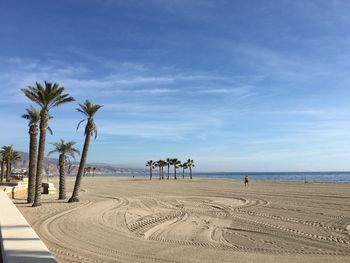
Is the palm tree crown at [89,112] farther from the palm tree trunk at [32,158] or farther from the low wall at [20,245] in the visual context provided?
the low wall at [20,245]

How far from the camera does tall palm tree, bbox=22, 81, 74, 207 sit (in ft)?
74.0

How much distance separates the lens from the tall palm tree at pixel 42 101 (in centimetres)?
2255

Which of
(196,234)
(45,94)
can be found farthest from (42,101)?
(196,234)

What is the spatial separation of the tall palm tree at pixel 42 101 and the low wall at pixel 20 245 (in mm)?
14989

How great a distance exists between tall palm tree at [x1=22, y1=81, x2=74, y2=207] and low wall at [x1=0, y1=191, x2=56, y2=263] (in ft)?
49.2

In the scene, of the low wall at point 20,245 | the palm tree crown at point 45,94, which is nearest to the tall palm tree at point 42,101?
the palm tree crown at point 45,94

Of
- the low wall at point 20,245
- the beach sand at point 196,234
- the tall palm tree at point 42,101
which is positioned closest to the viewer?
the low wall at point 20,245

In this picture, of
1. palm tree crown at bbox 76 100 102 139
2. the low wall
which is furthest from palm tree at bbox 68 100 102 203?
the low wall

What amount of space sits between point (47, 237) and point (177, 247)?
4.45 m

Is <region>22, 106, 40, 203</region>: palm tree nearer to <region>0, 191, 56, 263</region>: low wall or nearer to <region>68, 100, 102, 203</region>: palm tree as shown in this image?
<region>68, 100, 102, 203</region>: palm tree

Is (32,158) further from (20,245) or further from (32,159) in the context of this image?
(20,245)

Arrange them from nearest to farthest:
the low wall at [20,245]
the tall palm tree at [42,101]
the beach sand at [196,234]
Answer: the low wall at [20,245] < the beach sand at [196,234] < the tall palm tree at [42,101]

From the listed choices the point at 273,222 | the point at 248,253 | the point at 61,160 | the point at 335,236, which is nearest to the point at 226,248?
the point at 248,253

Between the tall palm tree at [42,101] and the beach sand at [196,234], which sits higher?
the tall palm tree at [42,101]
